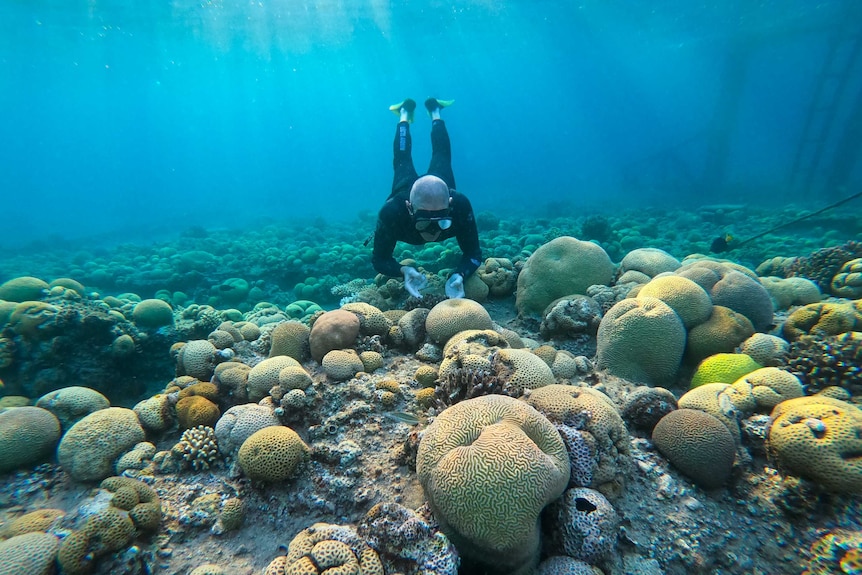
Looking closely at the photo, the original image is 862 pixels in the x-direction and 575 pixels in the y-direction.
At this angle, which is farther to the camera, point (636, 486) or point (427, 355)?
point (427, 355)

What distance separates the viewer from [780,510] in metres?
2.64

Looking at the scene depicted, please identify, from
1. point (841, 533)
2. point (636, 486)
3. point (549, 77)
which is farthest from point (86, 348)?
point (549, 77)

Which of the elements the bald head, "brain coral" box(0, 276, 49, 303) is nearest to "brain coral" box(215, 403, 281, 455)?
the bald head

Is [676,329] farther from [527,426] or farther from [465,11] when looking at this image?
[465,11]

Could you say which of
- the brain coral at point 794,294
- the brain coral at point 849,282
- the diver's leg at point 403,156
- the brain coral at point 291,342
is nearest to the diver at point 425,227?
the brain coral at point 291,342

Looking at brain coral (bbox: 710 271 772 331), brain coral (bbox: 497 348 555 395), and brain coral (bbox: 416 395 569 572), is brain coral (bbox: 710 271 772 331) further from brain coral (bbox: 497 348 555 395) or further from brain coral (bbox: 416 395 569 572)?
brain coral (bbox: 416 395 569 572)

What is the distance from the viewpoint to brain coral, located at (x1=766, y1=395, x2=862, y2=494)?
8.04 ft

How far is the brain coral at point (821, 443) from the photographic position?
2.45 meters

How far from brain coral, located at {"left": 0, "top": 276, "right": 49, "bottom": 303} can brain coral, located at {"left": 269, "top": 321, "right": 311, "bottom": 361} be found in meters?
5.15

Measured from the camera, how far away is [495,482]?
2221 mm

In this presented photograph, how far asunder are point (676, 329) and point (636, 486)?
213 centimetres

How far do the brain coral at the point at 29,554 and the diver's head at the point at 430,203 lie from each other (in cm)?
487

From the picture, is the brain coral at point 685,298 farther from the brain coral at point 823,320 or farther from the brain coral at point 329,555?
the brain coral at point 329,555

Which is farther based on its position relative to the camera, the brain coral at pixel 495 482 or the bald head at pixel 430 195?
the bald head at pixel 430 195
